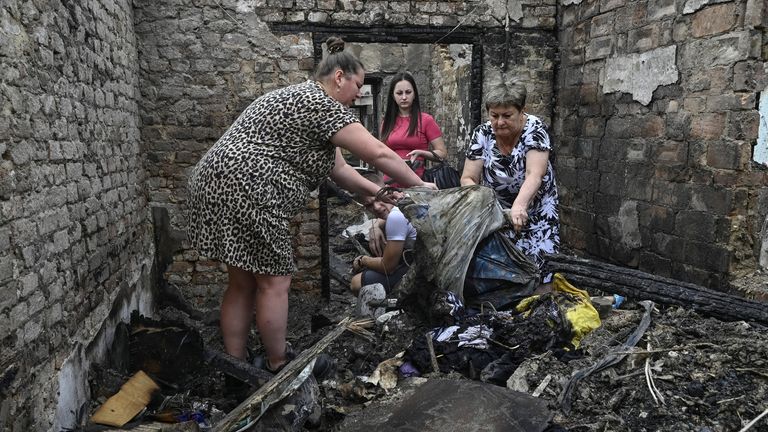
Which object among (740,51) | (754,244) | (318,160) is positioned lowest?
(754,244)

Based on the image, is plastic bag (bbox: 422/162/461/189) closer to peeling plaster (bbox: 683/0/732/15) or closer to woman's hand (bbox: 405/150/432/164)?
woman's hand (bbox: 405/150/432/164)

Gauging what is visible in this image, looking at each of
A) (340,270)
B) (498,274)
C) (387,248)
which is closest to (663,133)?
(498,274)

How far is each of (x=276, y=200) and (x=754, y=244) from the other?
3021mm

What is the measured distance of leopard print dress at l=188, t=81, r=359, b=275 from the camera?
2996mm

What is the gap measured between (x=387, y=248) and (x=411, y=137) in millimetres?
1863

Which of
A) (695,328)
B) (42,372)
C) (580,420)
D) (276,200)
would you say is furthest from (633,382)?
(42,372)

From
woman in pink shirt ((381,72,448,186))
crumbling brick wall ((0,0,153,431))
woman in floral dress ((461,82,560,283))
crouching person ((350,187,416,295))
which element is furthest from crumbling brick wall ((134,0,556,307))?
woman in floral dress ((461,82,560,283))

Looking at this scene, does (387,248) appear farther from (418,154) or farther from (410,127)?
(410,127)

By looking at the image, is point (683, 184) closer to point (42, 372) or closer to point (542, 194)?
point (542, 194)

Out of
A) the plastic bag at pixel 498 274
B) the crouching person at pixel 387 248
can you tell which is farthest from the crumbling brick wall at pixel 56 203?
the plastic bag at pixel 498 274

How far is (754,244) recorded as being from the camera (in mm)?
3701

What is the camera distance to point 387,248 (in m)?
3.95

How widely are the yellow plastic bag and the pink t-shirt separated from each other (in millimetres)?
2357

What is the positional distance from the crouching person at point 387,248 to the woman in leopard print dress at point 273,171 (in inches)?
18.4
